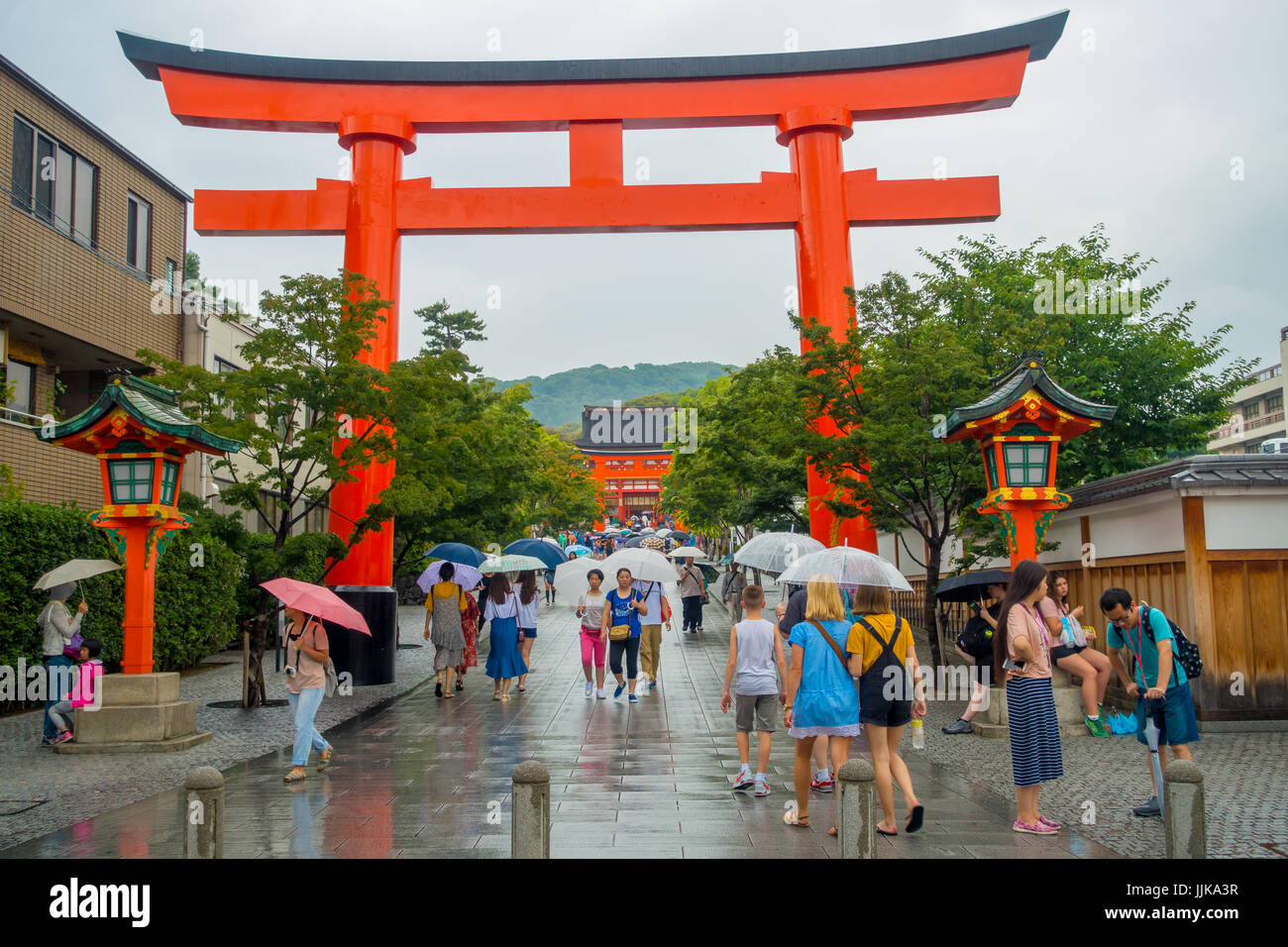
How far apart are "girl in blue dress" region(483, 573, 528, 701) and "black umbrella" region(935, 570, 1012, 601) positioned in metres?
5.77

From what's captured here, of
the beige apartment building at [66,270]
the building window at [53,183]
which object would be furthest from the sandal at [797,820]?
the building window at [53,183]

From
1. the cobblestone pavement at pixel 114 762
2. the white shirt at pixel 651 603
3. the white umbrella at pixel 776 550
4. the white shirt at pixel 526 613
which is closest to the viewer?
the cobblestone pavement at pixel 114 762

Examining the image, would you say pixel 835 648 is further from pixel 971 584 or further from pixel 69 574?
pixel 69 574

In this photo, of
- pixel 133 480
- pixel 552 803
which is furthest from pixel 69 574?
pixel 552 803

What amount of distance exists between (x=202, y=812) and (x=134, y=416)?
21.8 ft

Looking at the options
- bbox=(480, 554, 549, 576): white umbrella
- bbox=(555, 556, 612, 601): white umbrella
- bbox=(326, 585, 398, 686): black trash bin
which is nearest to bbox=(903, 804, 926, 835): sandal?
bbox=(555, 556, 612, 601): white umbrella

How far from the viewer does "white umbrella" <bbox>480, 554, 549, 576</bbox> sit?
16.2 m

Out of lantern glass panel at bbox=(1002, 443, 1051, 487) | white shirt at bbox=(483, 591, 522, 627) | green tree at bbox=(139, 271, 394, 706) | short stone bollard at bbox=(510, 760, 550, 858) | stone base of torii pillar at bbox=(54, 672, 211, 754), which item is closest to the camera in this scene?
short stone bollard at bbox=(510, 760, 550, 858)

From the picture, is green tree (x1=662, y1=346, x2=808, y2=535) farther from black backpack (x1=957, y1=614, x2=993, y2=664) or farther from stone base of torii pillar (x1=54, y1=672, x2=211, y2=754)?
stone base of torii pillar (x1=54, y1=672, x2=211, y2=754)

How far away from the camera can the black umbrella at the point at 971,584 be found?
11688 mm

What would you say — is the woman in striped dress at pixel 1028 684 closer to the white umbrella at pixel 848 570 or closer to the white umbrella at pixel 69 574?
the white umbrella at pixel 848 570

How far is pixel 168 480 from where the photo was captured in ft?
36.4

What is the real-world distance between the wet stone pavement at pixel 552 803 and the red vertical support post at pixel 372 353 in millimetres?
3252
